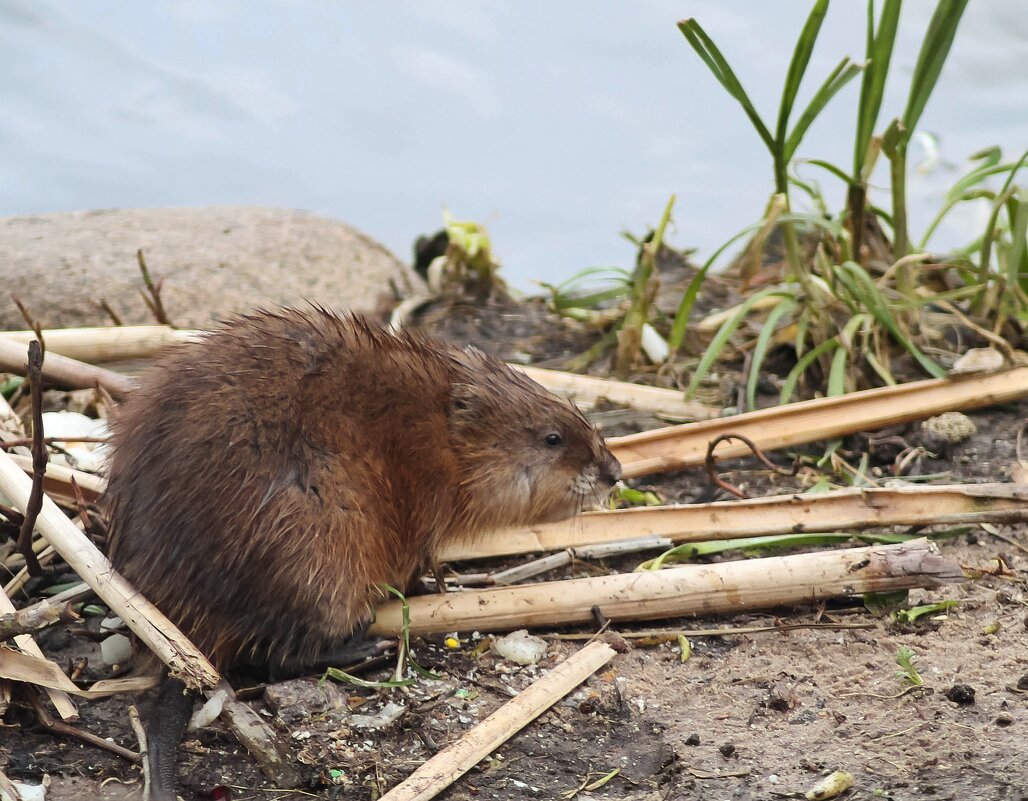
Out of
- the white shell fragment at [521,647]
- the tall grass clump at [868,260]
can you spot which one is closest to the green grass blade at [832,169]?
the tall grass clump at [868,260]

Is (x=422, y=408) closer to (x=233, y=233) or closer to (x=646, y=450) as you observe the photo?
(x=646, y=450)

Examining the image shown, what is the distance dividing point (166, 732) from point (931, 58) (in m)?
3.66

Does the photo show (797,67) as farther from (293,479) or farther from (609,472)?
(293,479)

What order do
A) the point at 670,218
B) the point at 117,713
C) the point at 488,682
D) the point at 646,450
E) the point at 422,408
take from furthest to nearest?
the point at 670,218
the point at 646,450
the point at 422,408
the point at 488,682
the point at 117,713

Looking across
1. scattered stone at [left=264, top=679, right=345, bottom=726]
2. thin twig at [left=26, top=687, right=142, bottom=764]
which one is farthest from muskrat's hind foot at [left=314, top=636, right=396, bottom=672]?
thin twig at [left=26, top=687, right=142, bottom=764]

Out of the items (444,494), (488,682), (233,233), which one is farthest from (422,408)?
(233,233)

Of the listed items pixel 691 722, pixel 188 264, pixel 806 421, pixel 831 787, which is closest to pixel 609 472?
pixel 691 722

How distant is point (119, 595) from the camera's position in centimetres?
270

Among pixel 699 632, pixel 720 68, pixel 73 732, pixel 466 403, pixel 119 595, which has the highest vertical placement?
pixel 720 68

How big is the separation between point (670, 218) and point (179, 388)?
2.62 metres

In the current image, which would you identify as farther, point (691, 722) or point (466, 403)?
point (466, 403)

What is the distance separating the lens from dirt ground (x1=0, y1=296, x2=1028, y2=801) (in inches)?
97.8

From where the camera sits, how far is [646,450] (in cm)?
412

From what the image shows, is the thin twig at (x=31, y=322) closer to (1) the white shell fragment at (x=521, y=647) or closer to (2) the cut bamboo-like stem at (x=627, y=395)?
(1) the white shell fragment at (x=521, y=647)
